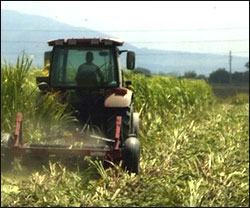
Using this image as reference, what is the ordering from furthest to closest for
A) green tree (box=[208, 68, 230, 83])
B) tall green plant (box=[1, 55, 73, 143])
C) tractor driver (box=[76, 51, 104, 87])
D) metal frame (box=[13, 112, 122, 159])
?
green tree (box=[208, 68, 230, 83]) < tractor driver (box=[76, 51, 104, 87]) < tall green plant (box=[1, 55, 73, 143]) < metal frame (box=[13, 112, 122, 159])

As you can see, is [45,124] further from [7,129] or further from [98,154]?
[98,154]

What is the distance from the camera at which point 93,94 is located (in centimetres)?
598

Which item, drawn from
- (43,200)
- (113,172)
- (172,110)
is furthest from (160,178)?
(172,110)

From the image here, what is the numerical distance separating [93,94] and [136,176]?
1583mm

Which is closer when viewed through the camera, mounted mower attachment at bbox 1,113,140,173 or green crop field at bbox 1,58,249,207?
green crop field at bbox 1,58,249,207

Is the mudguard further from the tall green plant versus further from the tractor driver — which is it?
the tall green plant

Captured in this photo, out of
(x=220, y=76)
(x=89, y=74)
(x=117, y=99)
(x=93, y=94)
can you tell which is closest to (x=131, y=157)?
(x=117, y=99)

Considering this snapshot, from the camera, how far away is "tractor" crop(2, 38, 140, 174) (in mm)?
5037

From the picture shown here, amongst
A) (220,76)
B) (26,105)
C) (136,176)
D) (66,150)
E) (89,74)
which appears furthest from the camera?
(220,76)

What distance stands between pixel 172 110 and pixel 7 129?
5668mm

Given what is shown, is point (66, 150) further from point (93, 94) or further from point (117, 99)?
point (93, 94)

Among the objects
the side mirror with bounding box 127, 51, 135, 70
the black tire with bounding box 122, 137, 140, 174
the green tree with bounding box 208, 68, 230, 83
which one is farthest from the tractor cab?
the green tree with bounding box 208, 68, 230, 83

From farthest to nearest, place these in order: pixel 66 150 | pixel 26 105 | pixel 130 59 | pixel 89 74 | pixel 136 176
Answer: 1. pixel 89 74
2. pixel 130 59
3. pixel 26 105
4. pixel 66 150
5. pixel 136 176

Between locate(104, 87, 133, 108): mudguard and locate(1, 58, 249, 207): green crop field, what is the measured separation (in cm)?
56
